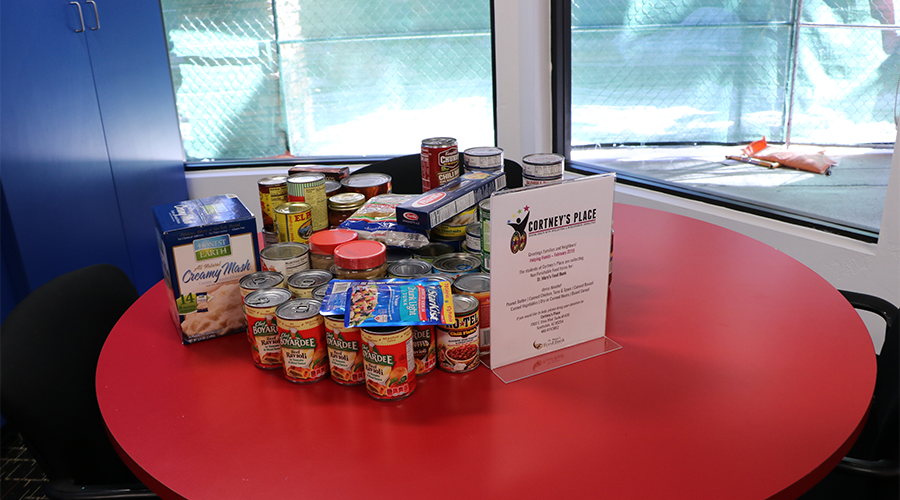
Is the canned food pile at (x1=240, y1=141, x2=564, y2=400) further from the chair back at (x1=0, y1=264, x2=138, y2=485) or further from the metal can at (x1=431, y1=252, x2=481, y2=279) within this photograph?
the chair back at (x1=0, y1=264, x2=138, y2=485)

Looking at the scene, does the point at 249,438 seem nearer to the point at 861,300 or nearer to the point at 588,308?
the point at 588,308

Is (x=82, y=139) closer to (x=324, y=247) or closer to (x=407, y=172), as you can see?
(x=407, y=172)

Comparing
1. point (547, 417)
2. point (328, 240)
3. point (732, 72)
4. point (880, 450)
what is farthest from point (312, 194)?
point (732, 72)

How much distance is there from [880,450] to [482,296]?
0.77m

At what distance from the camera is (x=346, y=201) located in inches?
56.9

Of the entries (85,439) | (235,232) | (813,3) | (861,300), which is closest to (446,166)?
(235,232)

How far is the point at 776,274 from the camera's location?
1.39 meters

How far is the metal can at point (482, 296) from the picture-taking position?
42.1 inches

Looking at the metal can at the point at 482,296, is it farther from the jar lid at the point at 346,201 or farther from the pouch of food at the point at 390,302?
the jar lid at the point at 346,201

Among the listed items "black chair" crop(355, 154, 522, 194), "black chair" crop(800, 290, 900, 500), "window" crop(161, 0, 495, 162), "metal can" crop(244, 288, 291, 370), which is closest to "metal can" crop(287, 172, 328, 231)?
"metal can" crop(244, 288, 291, 370)

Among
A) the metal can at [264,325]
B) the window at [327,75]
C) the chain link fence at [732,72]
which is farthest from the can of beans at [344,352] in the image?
the window at [327,75]

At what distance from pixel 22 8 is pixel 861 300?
9.41ft

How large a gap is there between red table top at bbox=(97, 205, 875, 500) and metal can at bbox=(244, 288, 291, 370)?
26 mm

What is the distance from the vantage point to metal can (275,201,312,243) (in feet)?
4.31
